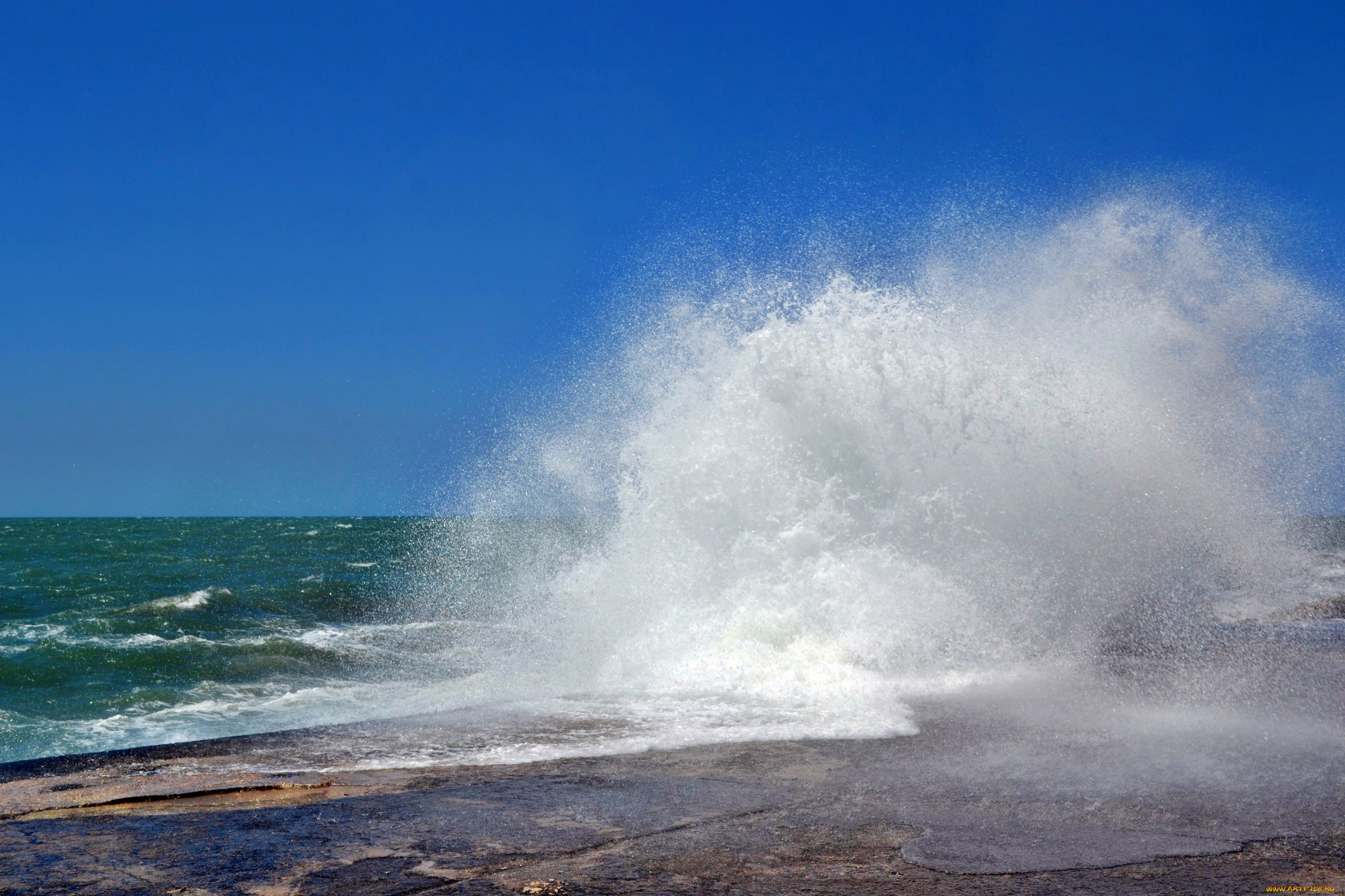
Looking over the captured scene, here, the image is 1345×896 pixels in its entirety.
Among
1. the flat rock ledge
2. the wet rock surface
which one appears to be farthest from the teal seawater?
the flat rock ledge

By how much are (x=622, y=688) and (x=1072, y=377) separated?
6.83 meters

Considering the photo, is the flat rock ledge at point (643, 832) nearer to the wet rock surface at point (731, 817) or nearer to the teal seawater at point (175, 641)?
the wet rock surface at point (731, 817)

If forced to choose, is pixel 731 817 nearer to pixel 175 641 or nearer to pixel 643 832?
pixel 643 832

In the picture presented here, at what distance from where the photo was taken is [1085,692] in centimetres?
831

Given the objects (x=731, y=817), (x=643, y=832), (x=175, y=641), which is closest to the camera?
(x=643, y=832)

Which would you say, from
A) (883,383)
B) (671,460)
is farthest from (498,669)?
(883,383)

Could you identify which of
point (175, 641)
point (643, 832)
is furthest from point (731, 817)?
point (175, 641)

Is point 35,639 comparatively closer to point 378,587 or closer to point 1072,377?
point 378,587

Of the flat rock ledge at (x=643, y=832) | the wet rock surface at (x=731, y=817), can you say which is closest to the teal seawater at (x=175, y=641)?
the wet rock surface at (x=731, y=817)

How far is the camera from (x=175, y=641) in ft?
49.7

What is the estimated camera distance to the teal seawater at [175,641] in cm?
1006

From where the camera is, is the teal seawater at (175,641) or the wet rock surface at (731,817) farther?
the teal seawater at (175,641)

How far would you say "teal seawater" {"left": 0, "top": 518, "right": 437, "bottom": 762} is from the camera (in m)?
10.1

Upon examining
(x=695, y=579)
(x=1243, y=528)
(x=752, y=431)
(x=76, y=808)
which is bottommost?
(x=76, y=808)
